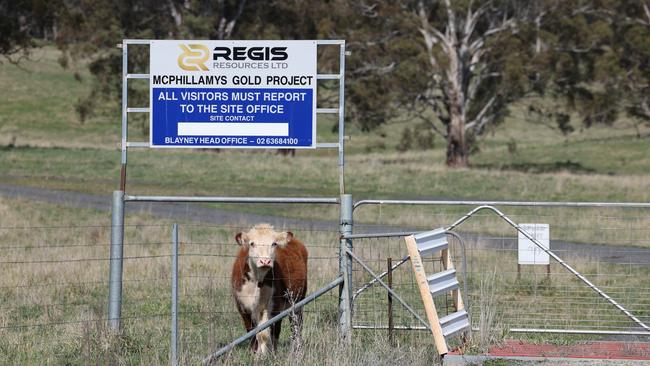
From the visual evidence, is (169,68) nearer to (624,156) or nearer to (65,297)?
(65,297)

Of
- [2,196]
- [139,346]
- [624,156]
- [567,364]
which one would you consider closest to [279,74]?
[139,346]

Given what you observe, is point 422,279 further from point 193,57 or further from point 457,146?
point 457,146

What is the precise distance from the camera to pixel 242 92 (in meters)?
10.6

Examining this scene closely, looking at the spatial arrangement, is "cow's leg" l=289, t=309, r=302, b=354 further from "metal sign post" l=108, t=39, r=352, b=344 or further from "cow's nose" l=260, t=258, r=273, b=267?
"metal sign post" l=108, t=39, r=352, b=344

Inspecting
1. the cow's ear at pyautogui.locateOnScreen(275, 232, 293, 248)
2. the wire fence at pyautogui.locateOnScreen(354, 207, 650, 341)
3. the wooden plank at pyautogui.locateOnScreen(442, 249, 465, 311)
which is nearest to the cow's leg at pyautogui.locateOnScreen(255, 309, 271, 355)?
the cow's ear at pyautogui.locateOnScreen(275, 232, 293, 248)

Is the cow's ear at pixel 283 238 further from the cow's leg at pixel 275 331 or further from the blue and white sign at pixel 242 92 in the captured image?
the blue and white sign at pixel 242 92

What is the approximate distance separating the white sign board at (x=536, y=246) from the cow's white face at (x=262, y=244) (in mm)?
3662

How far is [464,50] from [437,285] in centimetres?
3713

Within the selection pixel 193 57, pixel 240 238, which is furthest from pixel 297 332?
pixel 193 57

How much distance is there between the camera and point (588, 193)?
33031mm

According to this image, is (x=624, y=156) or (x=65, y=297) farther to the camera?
(x=624, y=156)

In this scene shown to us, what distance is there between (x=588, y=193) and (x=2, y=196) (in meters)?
16.2

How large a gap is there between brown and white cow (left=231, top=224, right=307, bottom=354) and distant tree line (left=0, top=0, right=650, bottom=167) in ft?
111

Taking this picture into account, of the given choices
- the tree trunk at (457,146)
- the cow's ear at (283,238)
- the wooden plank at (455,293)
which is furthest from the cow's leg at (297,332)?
the tree trunk at (457,146)
